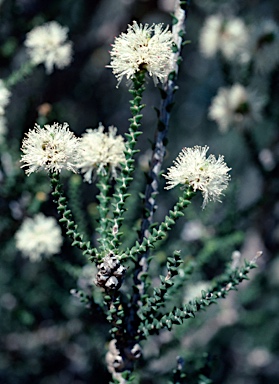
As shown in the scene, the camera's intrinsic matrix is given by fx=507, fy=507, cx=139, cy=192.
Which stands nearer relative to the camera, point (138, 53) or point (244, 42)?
point (138, 53)

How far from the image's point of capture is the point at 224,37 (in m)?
2.46

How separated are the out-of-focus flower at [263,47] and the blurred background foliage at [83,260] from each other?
0.45ft

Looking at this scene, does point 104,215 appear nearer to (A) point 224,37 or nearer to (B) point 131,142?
(B) point 131,142

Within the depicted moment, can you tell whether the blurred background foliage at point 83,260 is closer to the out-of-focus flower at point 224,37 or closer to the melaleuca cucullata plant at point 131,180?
the out-of-focus flower at point 224,37

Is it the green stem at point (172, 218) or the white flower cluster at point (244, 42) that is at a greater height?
the white flower cluster at point (244, 42)

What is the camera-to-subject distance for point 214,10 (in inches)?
118

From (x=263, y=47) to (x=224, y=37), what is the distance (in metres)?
0.23

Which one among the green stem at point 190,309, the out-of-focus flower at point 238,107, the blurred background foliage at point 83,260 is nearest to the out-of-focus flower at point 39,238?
the blurred background foliage at point 83,260

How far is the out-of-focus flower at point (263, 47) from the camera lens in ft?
7.46

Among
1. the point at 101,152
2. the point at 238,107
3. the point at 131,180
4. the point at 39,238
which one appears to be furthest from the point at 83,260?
the point at 238,107

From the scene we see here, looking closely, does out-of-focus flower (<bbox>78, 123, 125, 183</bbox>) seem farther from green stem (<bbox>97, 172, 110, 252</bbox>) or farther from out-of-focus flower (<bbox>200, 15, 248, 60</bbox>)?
out-of-focus flower (<bbox>200, 15, 248, 60</bbox>)

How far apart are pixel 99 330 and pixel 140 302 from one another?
1051 mm

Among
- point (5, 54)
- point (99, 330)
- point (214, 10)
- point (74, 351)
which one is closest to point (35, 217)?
point (99, 330)

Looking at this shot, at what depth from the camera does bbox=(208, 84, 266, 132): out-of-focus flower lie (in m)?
2.30
